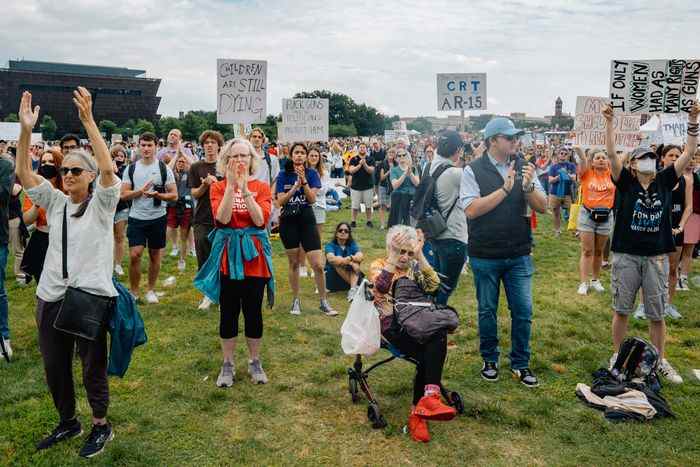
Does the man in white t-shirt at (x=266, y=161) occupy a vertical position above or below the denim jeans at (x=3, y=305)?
above

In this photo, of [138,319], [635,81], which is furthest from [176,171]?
[635,81]

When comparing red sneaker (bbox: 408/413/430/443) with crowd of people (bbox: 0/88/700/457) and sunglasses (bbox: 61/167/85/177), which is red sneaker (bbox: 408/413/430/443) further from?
sunglasses (bbox: 61/167/85/177)

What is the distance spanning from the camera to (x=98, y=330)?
12.2ft

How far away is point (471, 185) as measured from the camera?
5.04m

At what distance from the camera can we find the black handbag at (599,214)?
777cm

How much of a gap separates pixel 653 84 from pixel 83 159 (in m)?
5.62

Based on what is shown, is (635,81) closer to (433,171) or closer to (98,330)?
(433,171)

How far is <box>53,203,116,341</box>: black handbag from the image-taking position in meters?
3.62

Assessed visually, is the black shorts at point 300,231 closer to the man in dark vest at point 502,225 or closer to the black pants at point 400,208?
the man in dark vest at point 502,225

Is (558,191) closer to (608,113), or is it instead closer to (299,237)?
(299,237)

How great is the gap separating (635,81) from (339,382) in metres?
4.41

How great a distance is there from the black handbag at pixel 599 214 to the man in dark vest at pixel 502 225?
317 cm

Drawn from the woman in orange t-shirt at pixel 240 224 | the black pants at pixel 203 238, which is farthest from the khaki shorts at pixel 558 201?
the woman in orange t-shirt at pixel 240 224

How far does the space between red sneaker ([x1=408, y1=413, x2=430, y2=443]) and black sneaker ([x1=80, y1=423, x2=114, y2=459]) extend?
7.09 ft
